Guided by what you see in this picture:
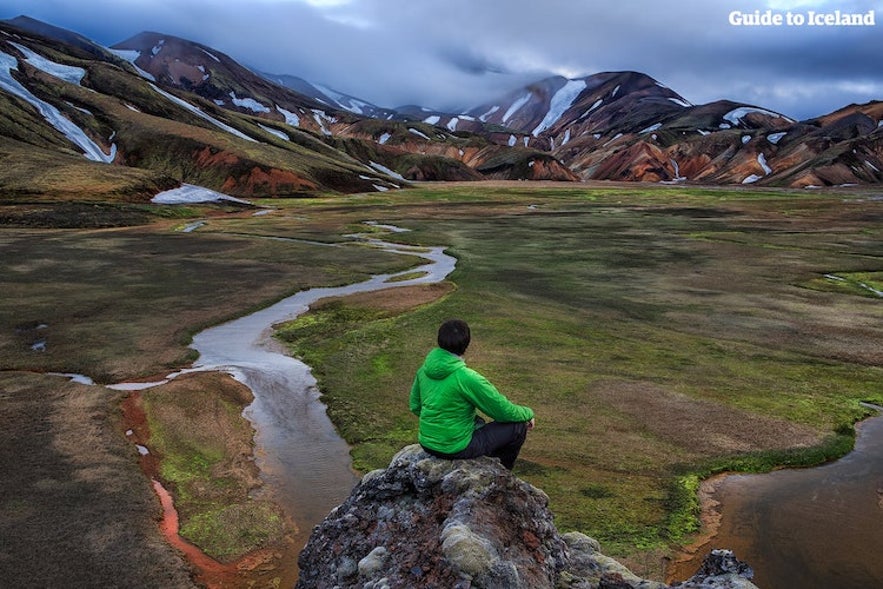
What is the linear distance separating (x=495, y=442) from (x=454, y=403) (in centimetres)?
93

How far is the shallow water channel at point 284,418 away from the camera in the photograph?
16.4m

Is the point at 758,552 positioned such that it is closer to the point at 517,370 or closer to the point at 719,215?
the point at 517,370

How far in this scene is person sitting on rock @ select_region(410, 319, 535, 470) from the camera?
9227 millimetres

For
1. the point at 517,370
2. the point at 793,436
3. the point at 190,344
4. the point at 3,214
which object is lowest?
the point at 3,214

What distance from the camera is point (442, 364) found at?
9.35m

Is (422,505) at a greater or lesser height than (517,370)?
greater

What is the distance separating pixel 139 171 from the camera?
401 feet

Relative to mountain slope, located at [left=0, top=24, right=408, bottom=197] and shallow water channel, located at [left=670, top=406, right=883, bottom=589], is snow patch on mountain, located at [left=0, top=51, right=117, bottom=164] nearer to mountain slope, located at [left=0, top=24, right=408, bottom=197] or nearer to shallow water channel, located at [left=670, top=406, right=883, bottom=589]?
mountain slope, located at [left=0, top=24, right=408, bottom=197]

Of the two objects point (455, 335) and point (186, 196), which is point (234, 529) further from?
point (186, 196)

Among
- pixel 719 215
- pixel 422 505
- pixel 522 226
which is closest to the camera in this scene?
pixel 422 505

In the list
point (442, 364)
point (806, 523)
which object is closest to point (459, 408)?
point (442, 364)

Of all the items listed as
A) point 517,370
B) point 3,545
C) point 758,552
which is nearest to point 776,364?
point 517,370

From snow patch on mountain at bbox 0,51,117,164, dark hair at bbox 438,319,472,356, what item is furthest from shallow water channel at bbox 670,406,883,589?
snow patch on mountain at bbox 0,51,117,164

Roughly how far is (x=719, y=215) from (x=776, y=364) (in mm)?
81289
